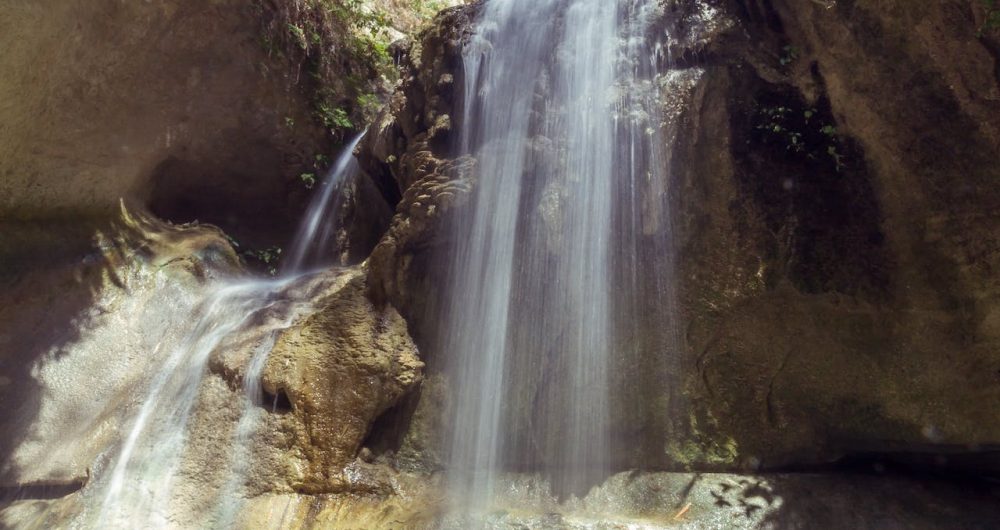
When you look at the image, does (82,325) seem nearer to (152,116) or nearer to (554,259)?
(152,116)

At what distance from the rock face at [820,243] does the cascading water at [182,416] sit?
1.32 meters

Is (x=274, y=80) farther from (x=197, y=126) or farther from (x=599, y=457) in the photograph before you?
(x=599, y=457)

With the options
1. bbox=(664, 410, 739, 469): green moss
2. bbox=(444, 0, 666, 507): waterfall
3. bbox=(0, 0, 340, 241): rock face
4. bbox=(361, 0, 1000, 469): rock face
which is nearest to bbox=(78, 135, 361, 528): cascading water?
bbox=(361, 0, 1000, 469): rock face

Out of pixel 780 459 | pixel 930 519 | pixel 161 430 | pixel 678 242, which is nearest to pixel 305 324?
pixel 161 430

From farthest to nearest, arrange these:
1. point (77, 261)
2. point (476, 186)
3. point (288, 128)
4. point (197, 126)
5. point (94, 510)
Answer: point (288, 128)
point (197, 126)
point (77, 261)
point (476, 186)
point (94, 510)

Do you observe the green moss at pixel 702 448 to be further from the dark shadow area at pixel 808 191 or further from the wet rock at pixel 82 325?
the wet rock at pixel 82 325

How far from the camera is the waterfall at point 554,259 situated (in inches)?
187

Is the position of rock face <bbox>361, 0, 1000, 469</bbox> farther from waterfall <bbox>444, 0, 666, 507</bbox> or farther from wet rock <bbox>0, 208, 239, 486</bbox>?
wet rock <bbox>0, 208, 239, 486</bbox>

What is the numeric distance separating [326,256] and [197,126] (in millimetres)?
2578

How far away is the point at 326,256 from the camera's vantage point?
339 inches

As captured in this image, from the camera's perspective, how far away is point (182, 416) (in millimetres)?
4797

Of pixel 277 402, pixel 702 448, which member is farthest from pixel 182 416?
pixel 702 448

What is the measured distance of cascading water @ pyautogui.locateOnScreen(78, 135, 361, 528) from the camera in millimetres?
4168

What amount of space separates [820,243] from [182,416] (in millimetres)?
5242
